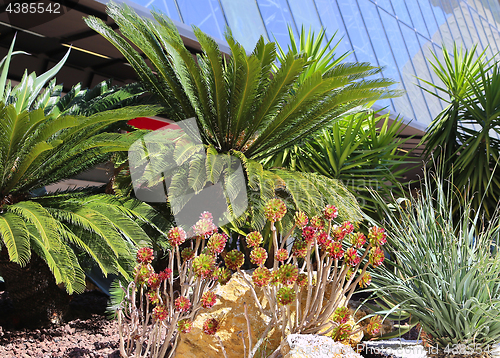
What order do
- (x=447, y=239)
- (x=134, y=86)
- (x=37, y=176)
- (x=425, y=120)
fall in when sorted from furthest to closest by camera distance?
1. (x=425, y=120)
2. (x=134, y=86)
3. (x=37, y=176)
4. (x=447, y=239)

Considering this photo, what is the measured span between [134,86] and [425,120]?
30.2ft

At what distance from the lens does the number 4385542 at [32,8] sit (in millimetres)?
3943

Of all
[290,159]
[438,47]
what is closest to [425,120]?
[438,47]

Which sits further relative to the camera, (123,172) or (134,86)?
(134,86)

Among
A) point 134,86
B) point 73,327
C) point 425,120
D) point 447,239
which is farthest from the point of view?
point 425,120

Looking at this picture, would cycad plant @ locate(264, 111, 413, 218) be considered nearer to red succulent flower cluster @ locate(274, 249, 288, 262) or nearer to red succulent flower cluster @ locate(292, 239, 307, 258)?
red succulent flower cluster @ locate(292, 239, 307, 258)

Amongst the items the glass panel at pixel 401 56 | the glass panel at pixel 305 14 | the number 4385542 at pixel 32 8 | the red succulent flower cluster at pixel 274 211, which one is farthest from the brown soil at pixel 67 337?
the glass panel at pixel 401 56

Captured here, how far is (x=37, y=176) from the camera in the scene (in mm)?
3312

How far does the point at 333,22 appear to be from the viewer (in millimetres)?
9359

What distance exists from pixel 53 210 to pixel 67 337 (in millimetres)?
1103

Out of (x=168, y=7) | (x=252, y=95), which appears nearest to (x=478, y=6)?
(x=168, y=7)

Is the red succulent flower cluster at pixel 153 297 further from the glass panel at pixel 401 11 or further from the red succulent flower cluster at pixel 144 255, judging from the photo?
the glass panel at pixel 401 11

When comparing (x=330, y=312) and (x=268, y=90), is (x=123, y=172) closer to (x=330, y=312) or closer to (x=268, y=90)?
(x=268, y=90)

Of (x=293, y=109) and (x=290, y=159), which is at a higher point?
(x=293, y=109)
